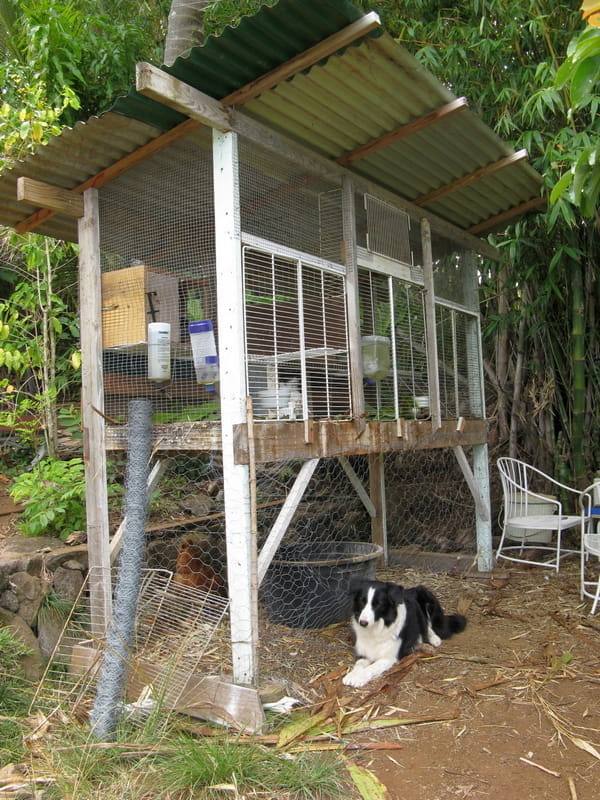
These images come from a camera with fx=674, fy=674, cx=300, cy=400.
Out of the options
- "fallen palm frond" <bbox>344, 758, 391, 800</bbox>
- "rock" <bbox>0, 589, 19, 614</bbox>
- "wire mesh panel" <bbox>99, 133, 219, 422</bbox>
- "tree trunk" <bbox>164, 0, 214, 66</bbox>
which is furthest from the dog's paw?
"tree trunk" <bbox>164, 0, 214, 66</bbox>

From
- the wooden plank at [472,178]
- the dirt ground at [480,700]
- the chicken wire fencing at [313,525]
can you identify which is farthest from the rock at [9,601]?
the wooden plank at [472,178]

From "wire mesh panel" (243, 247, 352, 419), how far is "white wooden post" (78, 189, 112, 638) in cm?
87

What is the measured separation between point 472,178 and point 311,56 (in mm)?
1872

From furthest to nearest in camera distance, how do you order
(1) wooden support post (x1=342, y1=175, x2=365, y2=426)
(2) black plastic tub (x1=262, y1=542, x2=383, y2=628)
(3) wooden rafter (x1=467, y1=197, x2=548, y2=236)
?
(3) wooden rafter (x1=467, y1=197, x2=548, y2=236) < (2) black plastic tub (x1=262, y1=542, x2=383, y2=628) < (1) wooden support post (x1=342, y1=175, x2=365, y2=426)

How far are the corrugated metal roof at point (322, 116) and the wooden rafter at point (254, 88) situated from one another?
0.08ft

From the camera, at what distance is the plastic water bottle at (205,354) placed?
11.0ft

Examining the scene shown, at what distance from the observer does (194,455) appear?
394cm

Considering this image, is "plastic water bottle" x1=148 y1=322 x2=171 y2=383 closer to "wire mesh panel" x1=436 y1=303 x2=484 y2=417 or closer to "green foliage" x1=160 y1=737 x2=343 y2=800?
"green foliage" x1=160 y1=737 x2=343 y2=800

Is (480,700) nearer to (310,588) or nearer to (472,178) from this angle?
(310,588)

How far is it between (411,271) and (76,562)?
8.74ft

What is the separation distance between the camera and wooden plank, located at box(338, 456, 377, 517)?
5.02 m

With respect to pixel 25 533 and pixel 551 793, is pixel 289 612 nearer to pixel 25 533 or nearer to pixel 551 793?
pixel 25 533

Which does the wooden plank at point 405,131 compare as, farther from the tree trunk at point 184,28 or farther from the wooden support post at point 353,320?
the tree trunk at point 184,28

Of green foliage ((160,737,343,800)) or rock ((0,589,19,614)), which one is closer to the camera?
green foliage ((160,737,343,800))
